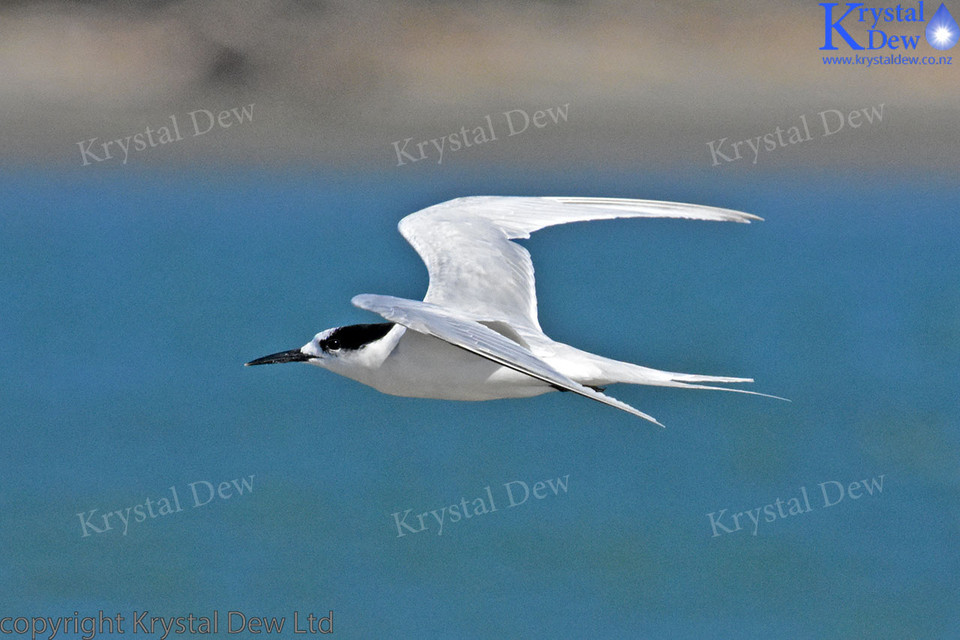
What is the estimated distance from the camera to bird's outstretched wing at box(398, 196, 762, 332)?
5578mm

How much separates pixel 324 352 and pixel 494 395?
78 centimetres

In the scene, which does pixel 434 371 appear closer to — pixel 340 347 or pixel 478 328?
pixel 340 347

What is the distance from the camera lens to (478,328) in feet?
14.5

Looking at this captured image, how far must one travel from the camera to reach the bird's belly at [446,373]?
4918 millimetres

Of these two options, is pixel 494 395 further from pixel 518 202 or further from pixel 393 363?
pixel 518 202

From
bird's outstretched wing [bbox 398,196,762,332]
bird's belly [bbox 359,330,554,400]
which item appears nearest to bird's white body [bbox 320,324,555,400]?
bird's belly [bbox 359,330,554,400]

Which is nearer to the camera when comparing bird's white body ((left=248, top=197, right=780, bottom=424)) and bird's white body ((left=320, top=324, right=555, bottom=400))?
bird's white body ((left=248, top=197, right=780, bottom=424))

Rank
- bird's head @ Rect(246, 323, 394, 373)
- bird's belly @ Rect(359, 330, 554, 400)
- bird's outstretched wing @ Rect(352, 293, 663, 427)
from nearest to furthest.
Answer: bird's outstretched wing @ Rect(352, 293, 663, 427) → bird's belly @ Rect(359, 330, 554, 400) → bird's head @ Rect(246, 323, 394, 373)

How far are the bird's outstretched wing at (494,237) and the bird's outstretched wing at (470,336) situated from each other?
665 millimetres

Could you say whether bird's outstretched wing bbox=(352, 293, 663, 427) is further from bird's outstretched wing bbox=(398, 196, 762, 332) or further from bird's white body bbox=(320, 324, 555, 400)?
bird's outstretched wing bbox=(398, 196, 762, 332)

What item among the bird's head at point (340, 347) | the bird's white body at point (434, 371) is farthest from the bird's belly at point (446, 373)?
the bird's head at point (340, 347)

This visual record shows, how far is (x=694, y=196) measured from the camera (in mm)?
15641

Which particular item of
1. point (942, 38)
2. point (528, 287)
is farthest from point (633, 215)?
point (942, 38)

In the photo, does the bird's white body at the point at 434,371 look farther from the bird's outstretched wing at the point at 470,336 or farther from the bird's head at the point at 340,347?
the bird's outstretched wing at the point at 470,336
